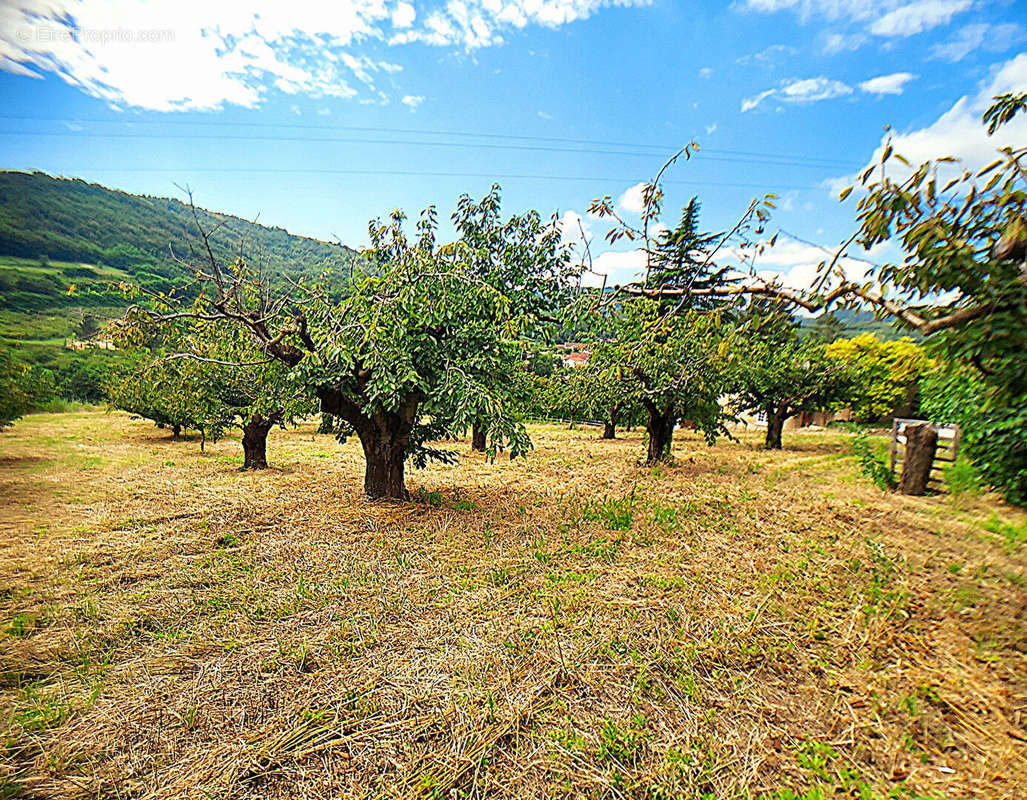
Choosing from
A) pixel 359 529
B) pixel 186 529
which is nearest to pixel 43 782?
pixel 359 529

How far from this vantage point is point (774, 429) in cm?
1698

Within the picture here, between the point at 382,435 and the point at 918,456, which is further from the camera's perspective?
the point at 918,456

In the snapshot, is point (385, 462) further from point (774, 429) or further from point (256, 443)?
point (774, 429)

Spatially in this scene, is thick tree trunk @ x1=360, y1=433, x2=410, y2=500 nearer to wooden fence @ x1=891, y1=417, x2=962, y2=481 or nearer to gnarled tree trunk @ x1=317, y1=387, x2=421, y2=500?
gnarled tree trunk @ x1=317, y1=387, x2=421, y2=500

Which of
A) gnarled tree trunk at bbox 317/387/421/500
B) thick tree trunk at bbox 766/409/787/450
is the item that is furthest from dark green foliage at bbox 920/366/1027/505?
thick tree trunk at bbox 766/409/787/450

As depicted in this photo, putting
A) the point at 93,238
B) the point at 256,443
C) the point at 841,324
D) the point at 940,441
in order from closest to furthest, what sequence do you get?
the point at 841,324 → the point at 940,441 → the point at 256,443 → the point at 93,238

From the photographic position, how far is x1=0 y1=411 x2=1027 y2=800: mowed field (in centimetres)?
229

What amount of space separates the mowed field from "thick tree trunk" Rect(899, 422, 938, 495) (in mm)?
760

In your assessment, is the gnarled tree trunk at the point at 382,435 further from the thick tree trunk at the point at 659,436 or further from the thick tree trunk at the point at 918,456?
the thick tree trunk at the point at 918,456

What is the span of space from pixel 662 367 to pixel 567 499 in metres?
4.54

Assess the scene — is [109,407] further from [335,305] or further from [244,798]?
[244,798]

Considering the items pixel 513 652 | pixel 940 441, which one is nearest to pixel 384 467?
pixel 513 652

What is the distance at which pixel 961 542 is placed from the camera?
5188 mm

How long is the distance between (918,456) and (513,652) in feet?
27.6
